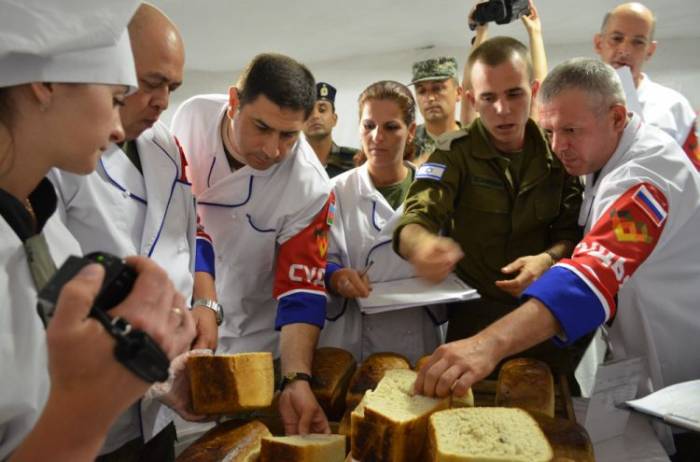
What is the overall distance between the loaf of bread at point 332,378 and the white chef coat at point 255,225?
0.32ft

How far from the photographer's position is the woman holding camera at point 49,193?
1.47 feet

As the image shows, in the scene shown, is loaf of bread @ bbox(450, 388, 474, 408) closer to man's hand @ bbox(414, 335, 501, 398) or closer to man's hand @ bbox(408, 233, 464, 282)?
man's hand @ bbox(414, 335, 501, 398)

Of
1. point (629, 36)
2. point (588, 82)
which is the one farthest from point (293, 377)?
point (629, 36)

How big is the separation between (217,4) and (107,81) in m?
2.47

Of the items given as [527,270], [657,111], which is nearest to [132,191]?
[527,270]

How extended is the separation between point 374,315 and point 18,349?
44.9 inches

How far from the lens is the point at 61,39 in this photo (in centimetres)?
54

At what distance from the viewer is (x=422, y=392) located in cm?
97

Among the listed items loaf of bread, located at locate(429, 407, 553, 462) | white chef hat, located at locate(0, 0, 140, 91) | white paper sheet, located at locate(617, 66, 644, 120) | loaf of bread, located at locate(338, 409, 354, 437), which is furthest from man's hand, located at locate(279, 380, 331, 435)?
white paper sheet, located at locate(617, 66, 644, 120)

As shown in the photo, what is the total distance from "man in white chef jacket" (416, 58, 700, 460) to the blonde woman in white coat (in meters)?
0.49

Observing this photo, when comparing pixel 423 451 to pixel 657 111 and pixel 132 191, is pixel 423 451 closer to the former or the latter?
pixel 132 191

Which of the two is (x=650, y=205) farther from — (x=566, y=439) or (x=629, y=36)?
(x=629, y=36)

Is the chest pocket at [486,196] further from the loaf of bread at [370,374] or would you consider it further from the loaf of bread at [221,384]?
the loaf of bread at [221,384]

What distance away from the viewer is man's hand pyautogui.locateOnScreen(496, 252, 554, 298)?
124 cm
